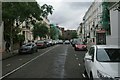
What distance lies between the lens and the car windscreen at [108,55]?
10.2 m

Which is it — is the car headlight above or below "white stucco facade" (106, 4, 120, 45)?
below

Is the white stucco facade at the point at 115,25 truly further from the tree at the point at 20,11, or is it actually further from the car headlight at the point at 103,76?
the car headlight at the point at 103,76

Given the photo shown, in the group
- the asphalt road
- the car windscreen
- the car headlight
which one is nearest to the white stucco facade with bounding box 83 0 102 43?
the asphalt road

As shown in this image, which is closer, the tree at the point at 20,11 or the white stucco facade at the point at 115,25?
the tree at the point at 20,11

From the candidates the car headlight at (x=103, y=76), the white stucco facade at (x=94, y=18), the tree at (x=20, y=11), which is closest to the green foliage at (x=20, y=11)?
the tree at (x=20, y=11)

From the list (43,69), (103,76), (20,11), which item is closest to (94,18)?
(20,11)

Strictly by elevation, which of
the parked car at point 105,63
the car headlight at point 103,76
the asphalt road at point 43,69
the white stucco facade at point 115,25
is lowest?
the asphalt road at point 43,69

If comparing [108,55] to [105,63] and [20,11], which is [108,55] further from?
[20,11]

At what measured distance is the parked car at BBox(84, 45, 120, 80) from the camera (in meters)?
8.60

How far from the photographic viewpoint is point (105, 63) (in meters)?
9.57

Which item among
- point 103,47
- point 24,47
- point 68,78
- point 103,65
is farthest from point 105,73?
point 24,47

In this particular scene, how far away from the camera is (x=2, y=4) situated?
30125 millimetres

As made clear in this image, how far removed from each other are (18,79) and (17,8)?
18851 mm

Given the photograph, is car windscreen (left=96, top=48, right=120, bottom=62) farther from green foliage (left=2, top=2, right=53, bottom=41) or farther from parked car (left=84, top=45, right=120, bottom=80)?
green foliage (left=2, top=2, right=53, bottom=41)
